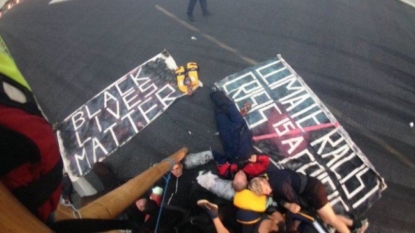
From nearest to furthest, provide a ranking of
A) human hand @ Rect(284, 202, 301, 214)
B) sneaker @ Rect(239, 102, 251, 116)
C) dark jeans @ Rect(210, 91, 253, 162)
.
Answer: human hand @ Rect(284, 202, 301, 214), dark jeans @ Rect(210, 91, 253, 162), sneaker @ Rect(239, 102, 251, 116)

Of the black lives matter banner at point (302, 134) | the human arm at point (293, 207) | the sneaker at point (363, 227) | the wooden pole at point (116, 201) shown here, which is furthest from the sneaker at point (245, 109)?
the wooden pole at point (116, 201)

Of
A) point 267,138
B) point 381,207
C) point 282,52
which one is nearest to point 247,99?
point 267,138

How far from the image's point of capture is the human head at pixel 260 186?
226cm

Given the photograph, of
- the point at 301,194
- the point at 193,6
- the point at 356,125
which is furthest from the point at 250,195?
the point at 193,6

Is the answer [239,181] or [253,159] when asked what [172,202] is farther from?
[253,159]

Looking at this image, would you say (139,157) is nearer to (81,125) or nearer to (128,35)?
(81,125)

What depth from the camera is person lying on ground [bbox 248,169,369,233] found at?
227 centimetres

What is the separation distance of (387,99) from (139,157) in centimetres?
237

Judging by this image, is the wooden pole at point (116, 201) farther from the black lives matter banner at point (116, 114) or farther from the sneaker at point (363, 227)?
the black lives matter banner at point (116, 114)

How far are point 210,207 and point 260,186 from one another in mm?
386

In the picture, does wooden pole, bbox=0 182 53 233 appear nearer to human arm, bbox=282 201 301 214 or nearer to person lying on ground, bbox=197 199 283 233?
person lying on ground, bbox=197 199 283 233

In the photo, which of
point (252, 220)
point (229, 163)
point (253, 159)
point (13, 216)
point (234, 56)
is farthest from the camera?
point (234, 56)

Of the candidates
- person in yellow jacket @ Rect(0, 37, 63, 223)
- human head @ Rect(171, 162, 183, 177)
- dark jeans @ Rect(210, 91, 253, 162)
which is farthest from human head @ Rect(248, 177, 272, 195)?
person in yellow jacket @ Rect(0, 37, 63, 223)

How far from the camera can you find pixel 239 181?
2326 mm
